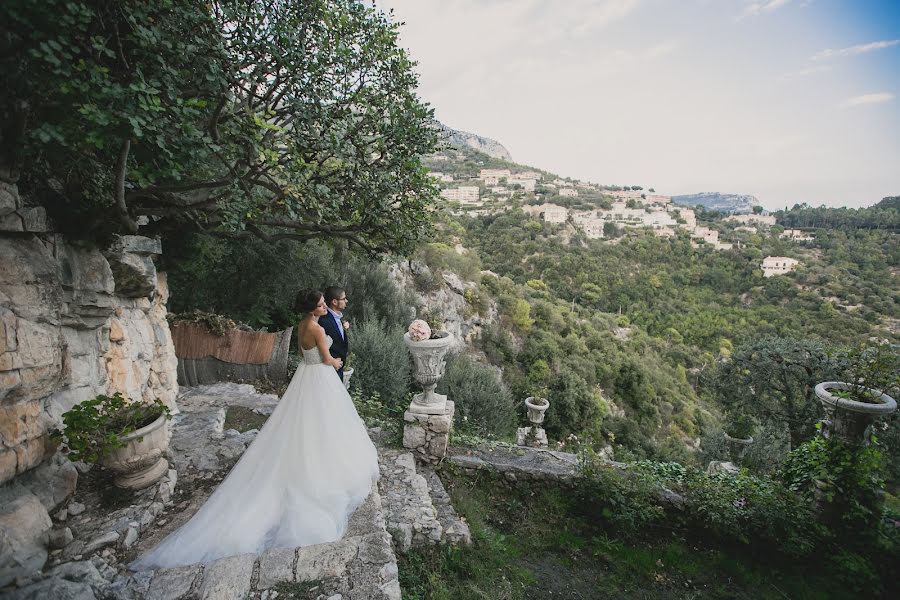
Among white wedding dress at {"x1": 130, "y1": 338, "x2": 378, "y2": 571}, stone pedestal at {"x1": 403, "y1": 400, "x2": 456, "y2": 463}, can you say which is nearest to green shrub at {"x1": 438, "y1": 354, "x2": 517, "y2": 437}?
stone pedestal at {"x1": 403, "y1": 400, "x2": 456, "y2": 463}

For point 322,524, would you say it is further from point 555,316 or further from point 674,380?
point 674,380

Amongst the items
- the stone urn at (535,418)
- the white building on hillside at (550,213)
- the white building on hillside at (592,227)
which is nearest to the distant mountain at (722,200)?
the white building on hillside at (592,227)

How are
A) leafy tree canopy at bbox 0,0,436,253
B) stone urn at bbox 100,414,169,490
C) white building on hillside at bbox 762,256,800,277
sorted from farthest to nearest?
1. white building on hillside at bbox 762,256,800,277
2. stone urn at bbox 100,414,169,490
3. leafy tree canopy at bbox 0,0,436,253

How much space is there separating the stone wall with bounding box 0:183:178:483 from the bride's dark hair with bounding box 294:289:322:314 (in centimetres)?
162

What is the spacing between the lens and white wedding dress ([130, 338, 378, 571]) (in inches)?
96.5

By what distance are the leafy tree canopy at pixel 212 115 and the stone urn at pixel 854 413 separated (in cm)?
452

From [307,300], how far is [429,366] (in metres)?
1.62

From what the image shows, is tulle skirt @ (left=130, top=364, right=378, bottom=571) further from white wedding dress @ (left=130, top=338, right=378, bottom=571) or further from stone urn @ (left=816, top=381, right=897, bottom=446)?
stone urn @ (left=816, top=381, right=897, bottom=446)

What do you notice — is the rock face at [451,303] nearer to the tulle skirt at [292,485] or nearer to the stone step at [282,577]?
the tulle skirt at [292,485]

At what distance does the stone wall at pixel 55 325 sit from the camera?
239 cm

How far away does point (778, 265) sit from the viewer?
116 feet

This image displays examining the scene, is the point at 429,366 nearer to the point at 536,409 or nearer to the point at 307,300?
the point at 307,300

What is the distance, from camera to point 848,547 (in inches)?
137

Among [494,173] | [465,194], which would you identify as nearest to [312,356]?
[465,194]
